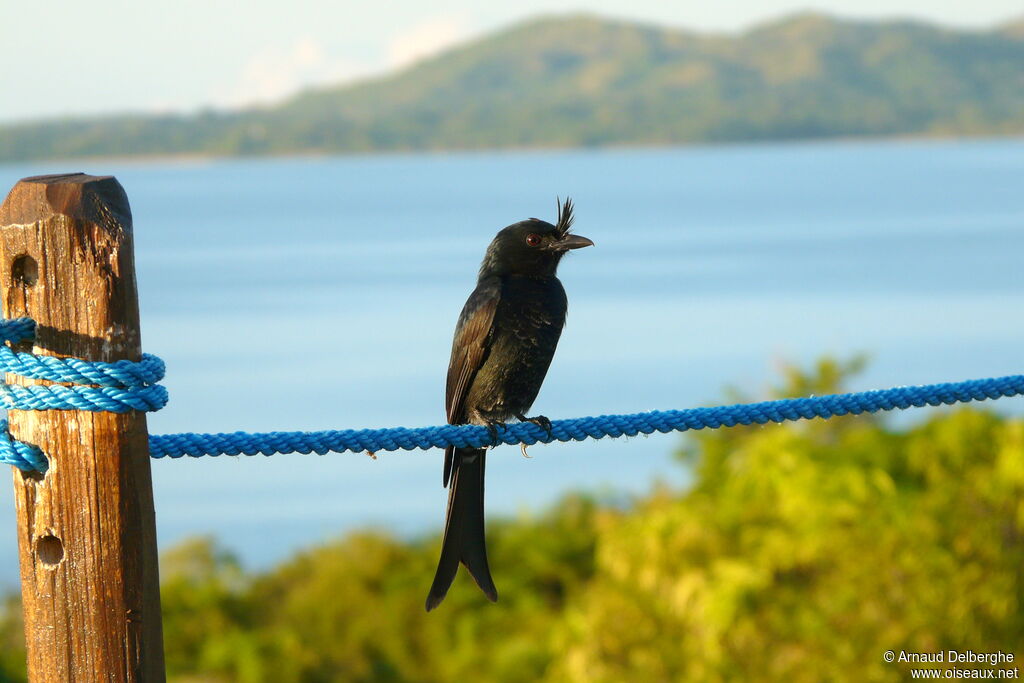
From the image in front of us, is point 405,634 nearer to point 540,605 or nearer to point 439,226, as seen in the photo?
point 540,605

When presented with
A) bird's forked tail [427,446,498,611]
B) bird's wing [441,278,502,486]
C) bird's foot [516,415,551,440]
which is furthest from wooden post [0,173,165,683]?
bird's wing [441,278,502,486]

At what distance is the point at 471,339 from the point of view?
4.12m

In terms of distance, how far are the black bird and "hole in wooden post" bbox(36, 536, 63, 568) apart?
170cm


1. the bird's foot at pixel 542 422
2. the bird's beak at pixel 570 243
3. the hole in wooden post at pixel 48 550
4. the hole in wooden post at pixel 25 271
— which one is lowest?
the hole in wooden post at pixel 48 550

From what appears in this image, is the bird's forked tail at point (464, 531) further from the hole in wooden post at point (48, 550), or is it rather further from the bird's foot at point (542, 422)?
the hole in wooden post at point (48, 550)

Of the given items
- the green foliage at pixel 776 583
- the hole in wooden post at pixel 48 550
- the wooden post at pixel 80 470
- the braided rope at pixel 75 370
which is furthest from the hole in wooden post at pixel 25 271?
the green foliage at pixel 776 583

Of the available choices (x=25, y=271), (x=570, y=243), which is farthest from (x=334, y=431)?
(x=570, y=243)

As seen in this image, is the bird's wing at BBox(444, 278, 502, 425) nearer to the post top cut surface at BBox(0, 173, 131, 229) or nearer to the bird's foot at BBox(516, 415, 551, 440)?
the bird's foot at BBox(516, 415, 551, 440)

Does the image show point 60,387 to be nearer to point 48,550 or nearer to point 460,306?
point 48,550

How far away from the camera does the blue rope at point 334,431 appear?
2201mm

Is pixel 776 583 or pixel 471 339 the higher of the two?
pixel 471 339

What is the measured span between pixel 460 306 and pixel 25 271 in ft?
123

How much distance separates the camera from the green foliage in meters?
5.38

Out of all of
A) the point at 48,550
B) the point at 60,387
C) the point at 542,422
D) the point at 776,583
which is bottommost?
the point at 776,583
